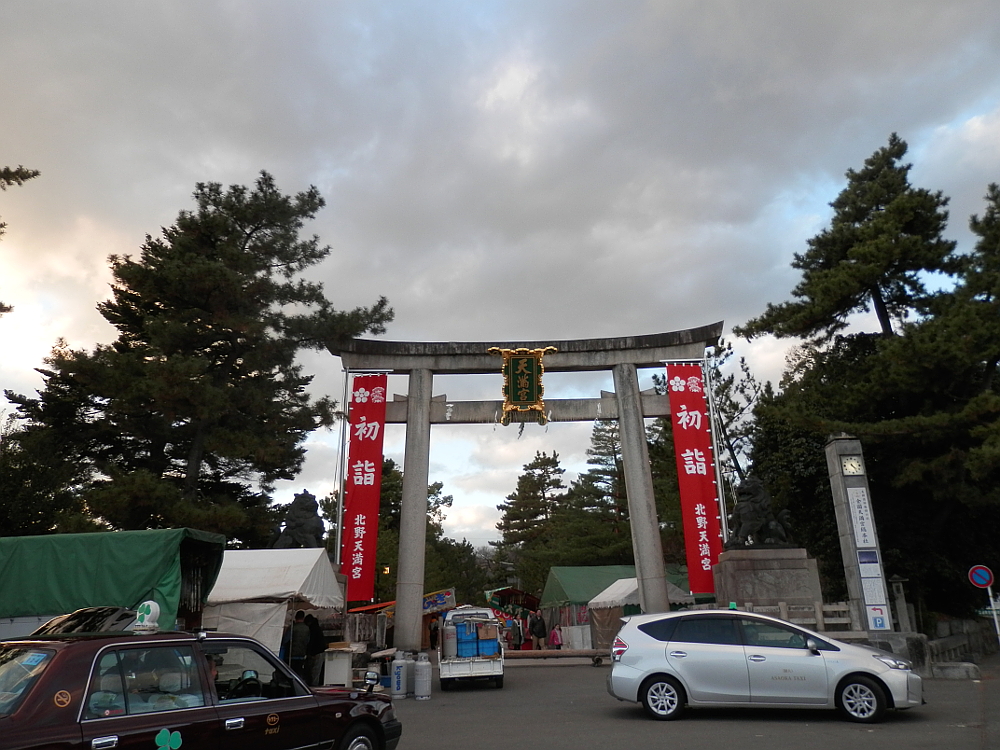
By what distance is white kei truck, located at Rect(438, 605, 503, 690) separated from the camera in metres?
14.9

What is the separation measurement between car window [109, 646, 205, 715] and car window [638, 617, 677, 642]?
619cm

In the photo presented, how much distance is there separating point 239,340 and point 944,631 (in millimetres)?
20418

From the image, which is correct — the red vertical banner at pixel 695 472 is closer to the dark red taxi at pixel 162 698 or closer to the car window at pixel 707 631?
the car window at pixel 707 631

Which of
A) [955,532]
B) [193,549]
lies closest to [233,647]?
[193,549]

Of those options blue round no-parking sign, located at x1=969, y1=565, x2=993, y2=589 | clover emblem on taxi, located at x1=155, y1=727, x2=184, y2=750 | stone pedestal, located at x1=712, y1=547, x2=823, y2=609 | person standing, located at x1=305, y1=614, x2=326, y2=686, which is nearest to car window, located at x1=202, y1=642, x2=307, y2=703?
clover emblem on taxi, located at x1=155, y1=727, x2=184, y2=750

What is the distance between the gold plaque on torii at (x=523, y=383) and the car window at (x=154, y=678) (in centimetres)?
1731

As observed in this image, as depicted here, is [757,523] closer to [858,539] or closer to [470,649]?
[858,539]

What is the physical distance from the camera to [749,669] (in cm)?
898

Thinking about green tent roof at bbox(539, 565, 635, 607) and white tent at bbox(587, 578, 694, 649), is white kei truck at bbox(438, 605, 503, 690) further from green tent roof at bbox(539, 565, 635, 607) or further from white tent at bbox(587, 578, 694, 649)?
green tent roof at bbox(539, 565, 635, 607)

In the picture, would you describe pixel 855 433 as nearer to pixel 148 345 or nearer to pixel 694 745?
pixel 694 745

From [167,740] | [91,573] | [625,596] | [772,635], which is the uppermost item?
[625,596]

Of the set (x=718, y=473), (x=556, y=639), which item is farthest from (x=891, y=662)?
(x=556, y=639)

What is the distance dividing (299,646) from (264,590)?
1.50 metres

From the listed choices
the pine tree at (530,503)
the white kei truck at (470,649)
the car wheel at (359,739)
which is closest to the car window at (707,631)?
the car wheel at (359,739)
